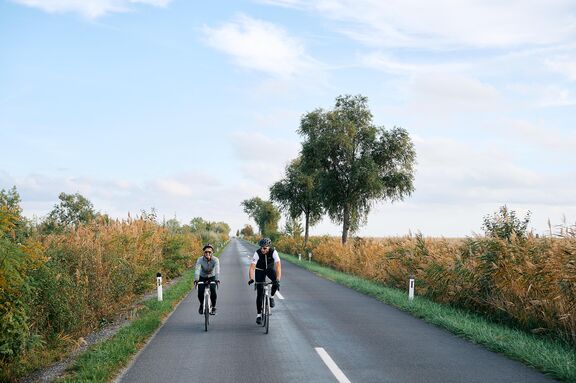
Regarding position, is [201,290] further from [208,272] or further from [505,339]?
[505,339]

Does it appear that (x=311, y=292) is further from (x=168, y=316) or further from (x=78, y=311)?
(x=78, y=311)

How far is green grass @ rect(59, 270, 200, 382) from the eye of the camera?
6868 millimetres

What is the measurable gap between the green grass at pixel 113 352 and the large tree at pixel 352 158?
97.0 feet

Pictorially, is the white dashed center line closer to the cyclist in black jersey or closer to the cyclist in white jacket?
the cyclist in black jersey

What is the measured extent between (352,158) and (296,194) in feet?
52.0

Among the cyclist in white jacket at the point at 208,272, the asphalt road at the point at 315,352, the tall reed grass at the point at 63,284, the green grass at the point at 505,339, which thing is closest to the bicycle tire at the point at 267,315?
the asphalt road at the point at 315,352

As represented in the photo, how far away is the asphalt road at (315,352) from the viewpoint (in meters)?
7.04

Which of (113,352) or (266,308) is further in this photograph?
(266,308)

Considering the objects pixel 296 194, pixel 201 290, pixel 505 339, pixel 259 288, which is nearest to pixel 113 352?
pixel 201 290

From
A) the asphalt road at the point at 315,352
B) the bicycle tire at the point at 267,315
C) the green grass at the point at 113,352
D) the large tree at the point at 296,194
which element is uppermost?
the large tree at the point at 296,194

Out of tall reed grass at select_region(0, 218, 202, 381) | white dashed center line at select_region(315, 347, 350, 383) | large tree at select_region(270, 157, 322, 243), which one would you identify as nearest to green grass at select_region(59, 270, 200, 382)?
tall reed grass at select_region(0, 218, 202, 381)

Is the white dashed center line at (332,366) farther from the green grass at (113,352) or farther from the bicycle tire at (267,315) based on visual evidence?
the green grass at (113,352)

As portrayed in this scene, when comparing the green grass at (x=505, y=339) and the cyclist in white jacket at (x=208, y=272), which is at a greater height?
the cyclist in white jacket at (x=208, y=272)

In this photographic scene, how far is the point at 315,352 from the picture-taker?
8.45m
